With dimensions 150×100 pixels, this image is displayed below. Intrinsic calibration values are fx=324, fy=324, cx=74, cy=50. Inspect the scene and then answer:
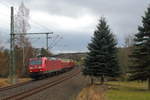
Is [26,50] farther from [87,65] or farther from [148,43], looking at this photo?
[148,43]

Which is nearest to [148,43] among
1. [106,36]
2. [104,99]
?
[106,36]

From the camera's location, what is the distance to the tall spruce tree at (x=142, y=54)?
32.0 meters

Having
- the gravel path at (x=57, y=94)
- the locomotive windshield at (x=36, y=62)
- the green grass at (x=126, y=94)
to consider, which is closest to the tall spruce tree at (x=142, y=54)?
the green grass at (x=126, y=94)

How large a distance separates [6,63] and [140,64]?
29.1m

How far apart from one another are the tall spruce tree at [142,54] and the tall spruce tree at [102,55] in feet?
8.23

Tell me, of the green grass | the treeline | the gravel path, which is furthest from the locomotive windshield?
the gravel path

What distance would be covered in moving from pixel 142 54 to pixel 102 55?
14.2 feet

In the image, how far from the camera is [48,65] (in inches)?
1927

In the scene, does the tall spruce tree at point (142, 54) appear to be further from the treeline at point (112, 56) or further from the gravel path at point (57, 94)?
the gravel path at point (57, 94)

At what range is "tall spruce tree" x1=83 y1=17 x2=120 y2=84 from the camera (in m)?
34.2

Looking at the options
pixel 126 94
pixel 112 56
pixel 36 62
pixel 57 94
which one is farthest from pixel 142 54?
pixel 36 62

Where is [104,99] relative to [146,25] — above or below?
below

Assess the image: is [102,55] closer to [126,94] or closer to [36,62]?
[126,94]

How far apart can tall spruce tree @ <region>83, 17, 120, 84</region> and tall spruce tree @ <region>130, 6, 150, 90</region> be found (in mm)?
2508
